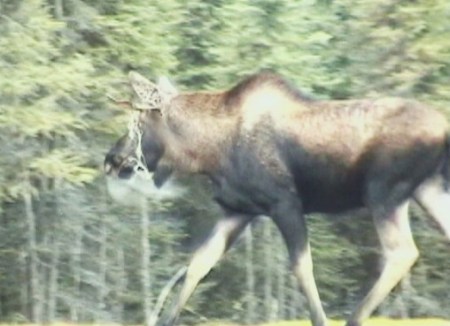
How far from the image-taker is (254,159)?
11.8 m

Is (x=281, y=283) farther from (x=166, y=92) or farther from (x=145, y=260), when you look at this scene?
(x=166, y=92)

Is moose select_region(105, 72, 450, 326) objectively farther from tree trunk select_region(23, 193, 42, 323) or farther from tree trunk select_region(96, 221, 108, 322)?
tree trunk select_region(96, 221, 108, 322)

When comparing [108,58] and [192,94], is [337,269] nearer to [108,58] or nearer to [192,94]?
[108,58]

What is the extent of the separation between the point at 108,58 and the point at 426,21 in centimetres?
467

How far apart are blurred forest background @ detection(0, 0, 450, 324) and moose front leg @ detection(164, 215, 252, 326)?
8.61 meters

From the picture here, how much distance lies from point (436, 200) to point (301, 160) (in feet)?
3.50

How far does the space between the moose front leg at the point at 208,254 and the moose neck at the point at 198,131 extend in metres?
0.44

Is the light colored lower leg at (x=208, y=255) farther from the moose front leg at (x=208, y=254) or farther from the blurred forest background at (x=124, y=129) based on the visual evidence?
the blurred forest background at (x=124, y=129)

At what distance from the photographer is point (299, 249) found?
11656 mm

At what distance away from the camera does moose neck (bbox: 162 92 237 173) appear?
39.5 feet

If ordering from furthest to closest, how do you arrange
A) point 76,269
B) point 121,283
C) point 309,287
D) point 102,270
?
point 121,283, point 102,270, point 76,269, point 309,287

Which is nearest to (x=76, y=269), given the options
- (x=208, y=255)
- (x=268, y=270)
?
(x=268, y=270)

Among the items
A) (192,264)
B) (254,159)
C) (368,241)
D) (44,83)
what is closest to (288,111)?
(254,159)

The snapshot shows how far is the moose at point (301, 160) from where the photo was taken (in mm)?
11523
